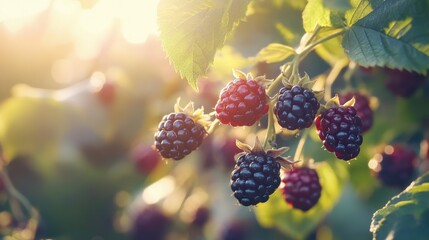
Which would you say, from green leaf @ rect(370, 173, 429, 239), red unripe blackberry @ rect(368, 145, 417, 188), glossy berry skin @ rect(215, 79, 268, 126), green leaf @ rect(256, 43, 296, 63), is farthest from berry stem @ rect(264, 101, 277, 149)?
red unripe blackberry @ rect(368, 145, 417, 188)

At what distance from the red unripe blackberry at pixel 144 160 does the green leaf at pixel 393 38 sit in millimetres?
1757

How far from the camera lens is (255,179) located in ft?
4.70

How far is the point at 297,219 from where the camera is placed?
222cm

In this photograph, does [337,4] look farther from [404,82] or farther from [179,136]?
[404,82]

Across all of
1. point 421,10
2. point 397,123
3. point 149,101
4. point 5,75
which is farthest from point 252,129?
point 5,75

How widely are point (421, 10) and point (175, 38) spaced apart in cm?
57

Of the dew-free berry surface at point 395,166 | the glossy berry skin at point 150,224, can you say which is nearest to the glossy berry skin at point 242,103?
the dew-free berry surface at point 395,166

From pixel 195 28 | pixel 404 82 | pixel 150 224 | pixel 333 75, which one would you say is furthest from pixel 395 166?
pixel 150 224

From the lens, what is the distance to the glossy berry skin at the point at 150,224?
9.75 feet

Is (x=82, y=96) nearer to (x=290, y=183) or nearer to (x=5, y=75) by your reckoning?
(x=5, y=75)

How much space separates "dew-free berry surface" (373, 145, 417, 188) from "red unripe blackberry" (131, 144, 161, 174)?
1212 millimetres

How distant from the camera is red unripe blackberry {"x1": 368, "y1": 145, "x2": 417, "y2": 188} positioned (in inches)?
86.3

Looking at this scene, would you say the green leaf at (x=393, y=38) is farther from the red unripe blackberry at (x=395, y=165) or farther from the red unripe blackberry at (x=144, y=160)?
the red unripe blackberry at (x=144, y=160)

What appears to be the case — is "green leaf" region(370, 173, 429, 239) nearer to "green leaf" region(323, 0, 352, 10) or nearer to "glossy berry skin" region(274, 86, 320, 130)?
"glossy berry skin" region(274, 86, 320, 130)
